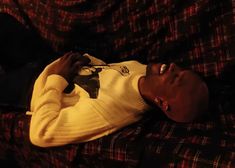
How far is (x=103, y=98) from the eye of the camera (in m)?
1.30

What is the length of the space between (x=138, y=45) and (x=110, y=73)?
201 millimetres

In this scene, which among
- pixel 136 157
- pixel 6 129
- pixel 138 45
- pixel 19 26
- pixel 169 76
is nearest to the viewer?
pixel 136 157

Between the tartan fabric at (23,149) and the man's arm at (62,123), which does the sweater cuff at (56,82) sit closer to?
the man's arm at (62,123)

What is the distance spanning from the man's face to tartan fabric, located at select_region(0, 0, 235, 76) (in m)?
0.16

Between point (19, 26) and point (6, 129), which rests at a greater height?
point (19, 26)

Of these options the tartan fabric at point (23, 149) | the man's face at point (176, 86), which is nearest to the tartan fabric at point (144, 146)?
the tartan fabric at point (23, 149)

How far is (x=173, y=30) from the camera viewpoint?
4.67ft

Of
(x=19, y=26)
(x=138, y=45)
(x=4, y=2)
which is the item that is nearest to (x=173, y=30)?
(x=138, y=45)

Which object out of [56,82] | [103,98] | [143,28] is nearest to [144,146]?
[103,98]

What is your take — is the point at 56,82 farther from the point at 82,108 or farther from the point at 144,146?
the point at 144,146

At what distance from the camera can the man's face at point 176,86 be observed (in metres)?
1.23

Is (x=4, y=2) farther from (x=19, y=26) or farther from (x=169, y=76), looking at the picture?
(x=169, y=76)

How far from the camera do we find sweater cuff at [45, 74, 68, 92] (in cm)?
135

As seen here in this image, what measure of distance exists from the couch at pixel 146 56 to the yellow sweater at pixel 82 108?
43 mm
